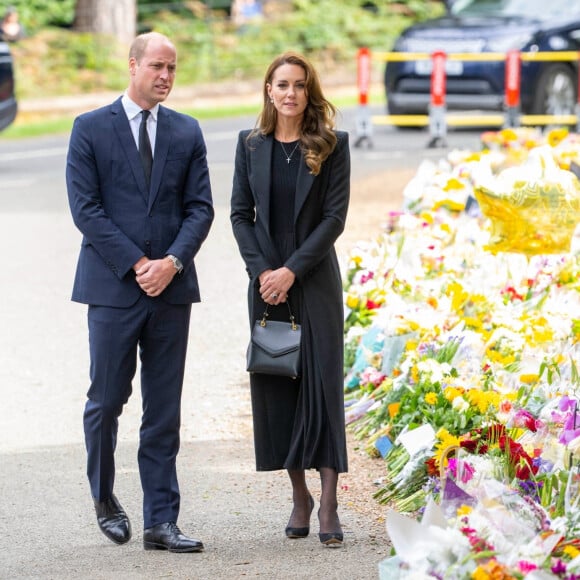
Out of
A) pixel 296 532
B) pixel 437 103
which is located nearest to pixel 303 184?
pixel 296 532

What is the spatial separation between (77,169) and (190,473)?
5.55ft

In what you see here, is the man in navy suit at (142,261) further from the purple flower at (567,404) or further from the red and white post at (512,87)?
the red and white post at (512,87)

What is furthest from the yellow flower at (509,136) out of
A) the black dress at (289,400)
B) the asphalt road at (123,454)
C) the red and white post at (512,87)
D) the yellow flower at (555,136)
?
the black dress at (289,400)

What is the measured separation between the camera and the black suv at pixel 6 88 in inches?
698

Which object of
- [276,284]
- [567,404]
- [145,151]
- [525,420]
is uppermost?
[145,151]

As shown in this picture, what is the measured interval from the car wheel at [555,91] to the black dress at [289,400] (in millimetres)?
13605

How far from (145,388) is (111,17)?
2420 centimetres

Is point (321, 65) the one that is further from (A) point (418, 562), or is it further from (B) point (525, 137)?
(A) point (418, 562)

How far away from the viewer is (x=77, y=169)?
5371 millimetres

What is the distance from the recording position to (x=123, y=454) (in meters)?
6.77

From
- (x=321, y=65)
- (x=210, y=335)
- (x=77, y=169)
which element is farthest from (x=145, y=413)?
(x=321, y=65)

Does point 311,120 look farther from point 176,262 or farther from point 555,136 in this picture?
point 555,136

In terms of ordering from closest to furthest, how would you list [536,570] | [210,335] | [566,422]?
[536,570] < [566,422] < [210,335]

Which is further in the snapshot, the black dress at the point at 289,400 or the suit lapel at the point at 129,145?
the black dress at the point at 289,400
